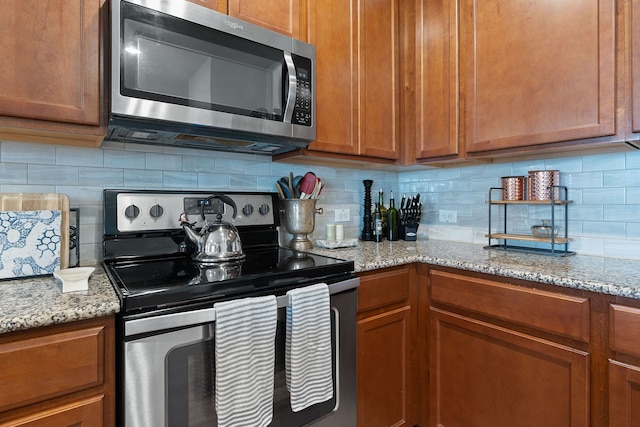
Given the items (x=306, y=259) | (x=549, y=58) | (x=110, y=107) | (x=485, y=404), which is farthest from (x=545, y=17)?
(x=110, y=107)

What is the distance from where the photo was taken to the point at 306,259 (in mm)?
1415

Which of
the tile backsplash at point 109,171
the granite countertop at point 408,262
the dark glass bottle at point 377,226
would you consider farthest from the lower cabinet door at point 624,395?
the tile backsplash at point 109,171

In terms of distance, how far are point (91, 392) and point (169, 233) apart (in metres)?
0.71

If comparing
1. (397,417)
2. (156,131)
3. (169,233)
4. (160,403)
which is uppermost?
(156,131)

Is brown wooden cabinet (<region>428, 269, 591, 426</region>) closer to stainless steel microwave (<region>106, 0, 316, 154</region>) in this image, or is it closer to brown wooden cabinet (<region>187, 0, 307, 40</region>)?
stainless steel microwave (<region>106, 0, 316, 154</region>)

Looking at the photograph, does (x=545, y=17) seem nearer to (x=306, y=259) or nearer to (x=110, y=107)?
(x=306, y=259)

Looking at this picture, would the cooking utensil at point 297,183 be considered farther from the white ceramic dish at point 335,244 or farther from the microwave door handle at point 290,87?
the microwave door handle at point 290,87

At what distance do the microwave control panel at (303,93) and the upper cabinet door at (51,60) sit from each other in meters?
0.73

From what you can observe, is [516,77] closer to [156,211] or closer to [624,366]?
[624,366]

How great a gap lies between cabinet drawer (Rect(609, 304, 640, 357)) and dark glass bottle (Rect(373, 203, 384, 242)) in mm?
1190

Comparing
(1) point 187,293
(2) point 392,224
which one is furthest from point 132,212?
(2) point 392,224

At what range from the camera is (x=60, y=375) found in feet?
2.60

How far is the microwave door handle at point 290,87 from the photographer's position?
56.8 inches

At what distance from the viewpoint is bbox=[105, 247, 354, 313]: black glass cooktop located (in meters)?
0.92
